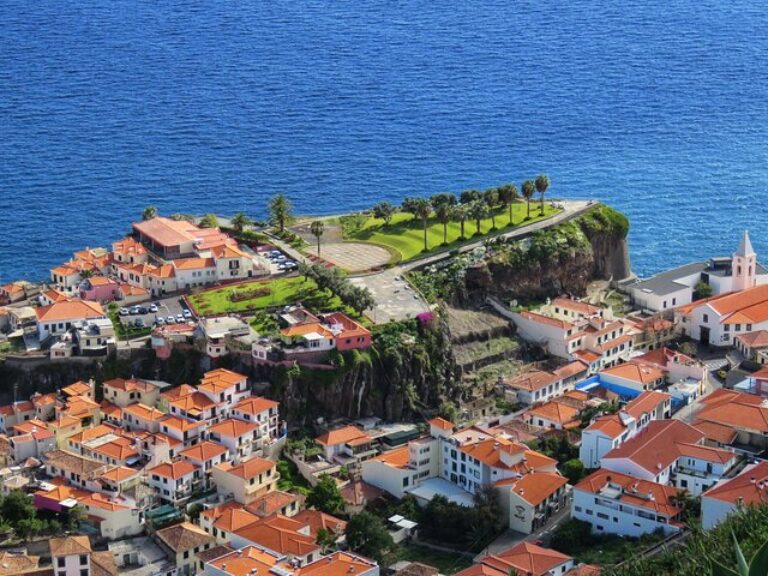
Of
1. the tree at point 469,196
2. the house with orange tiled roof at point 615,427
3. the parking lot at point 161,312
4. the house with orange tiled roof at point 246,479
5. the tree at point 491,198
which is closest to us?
the house with orange tiled roof at point 246,479

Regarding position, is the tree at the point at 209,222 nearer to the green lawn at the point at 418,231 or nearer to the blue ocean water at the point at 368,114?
the green lawn at the point at 418,231

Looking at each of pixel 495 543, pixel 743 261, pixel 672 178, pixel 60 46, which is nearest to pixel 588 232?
pixel 743 261

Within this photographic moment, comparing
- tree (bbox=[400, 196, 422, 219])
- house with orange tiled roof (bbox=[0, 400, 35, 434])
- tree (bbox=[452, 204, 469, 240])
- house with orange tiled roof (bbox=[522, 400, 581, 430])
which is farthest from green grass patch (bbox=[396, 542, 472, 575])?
tree (bbox=[400, 196, 422, 219])

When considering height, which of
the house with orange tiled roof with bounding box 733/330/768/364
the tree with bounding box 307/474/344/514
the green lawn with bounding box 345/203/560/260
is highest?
the green lawn with bounding box 345/203/560/260

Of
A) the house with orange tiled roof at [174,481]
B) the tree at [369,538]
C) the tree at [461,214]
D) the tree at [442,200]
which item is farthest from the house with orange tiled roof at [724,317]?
the house with orange tiled roof at [174,481]

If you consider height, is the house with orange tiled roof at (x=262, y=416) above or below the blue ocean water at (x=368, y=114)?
below

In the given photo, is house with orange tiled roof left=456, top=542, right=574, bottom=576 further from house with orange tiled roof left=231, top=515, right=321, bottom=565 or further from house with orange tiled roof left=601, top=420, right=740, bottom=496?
house with orange tiled roof left=601, top=420, right=740, bottom=496
